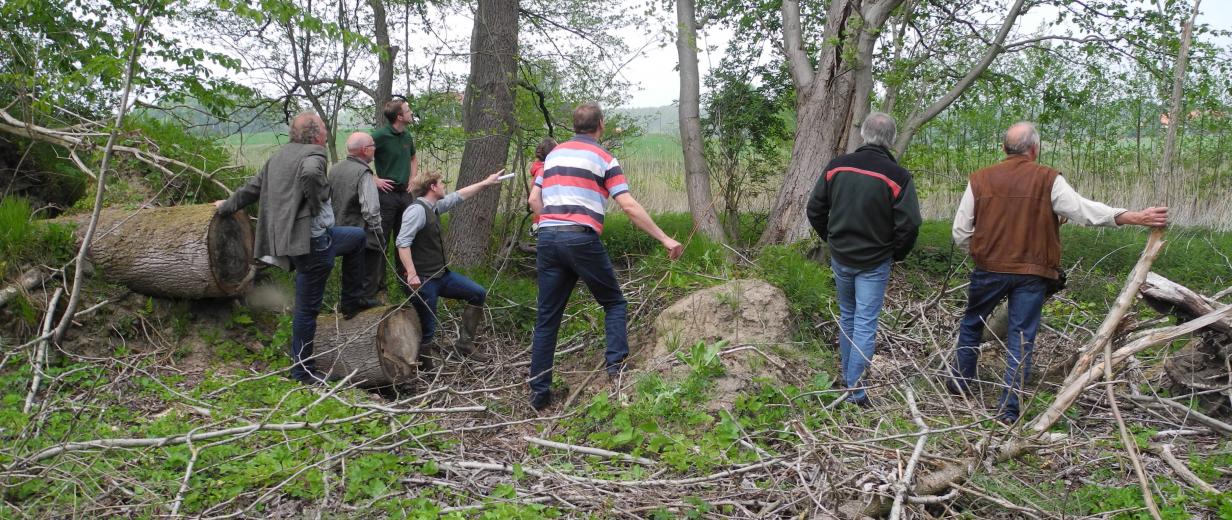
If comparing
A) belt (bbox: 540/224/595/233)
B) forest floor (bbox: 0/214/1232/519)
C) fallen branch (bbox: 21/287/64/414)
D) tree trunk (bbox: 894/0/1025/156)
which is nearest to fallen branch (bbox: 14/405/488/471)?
forest floor (bbox: 0/214/1232/519)

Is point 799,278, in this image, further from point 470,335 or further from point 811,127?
point 470,335

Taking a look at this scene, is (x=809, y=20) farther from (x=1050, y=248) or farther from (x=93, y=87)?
(x=93, y=87)

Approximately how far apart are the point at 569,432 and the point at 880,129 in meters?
2.66

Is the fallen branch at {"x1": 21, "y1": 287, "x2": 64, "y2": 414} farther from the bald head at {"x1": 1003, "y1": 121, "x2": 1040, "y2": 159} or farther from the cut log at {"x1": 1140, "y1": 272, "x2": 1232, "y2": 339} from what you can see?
the cut log at {"x1": 1140, "y1": 272, "x2": 1232, "y2": 339}

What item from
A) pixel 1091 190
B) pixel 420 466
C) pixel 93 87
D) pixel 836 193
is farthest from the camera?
pixel 1091 190

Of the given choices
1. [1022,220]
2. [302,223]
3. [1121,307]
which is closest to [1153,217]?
[1121,307]

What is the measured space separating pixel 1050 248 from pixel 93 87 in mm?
8334

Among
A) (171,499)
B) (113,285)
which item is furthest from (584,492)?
(113,285)

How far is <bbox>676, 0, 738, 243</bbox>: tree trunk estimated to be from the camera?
29.1 ft

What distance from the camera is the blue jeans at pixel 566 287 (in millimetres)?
5289

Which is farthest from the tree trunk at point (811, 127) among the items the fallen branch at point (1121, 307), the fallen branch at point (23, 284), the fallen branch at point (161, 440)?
the fallen branch at point (23, 284)

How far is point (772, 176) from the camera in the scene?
10.3 metres

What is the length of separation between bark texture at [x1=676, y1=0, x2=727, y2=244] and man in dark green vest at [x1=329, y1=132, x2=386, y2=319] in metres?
3.64

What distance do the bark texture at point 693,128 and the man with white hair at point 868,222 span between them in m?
3.40
